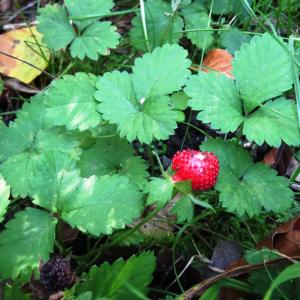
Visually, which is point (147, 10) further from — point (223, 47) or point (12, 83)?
point (12, 83)

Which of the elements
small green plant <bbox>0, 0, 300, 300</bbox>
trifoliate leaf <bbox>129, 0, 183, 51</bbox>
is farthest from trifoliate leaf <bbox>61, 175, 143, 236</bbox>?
trifoliate leaf <bbox>129, 0, 183, 51</bbox>

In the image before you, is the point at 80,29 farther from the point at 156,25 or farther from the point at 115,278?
the point at 115,278

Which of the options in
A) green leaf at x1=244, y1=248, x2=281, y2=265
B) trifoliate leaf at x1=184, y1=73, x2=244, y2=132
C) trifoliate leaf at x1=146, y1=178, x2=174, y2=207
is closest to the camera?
trifoliate leaf at x1=146, y1=178, x2=174, y2=207

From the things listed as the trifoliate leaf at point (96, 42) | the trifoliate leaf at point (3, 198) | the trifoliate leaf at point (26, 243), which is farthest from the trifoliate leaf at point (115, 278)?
the trifoliate leaf at point (96, 42)

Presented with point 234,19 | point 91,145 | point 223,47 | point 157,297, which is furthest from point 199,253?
point 234,19

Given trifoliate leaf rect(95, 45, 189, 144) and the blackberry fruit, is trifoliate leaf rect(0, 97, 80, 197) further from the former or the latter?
the blackberry fruit
